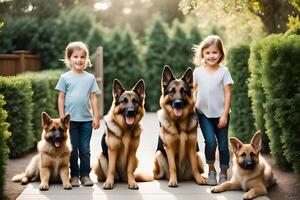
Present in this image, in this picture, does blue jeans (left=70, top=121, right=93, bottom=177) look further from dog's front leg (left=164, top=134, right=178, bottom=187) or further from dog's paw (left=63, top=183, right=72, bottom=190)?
dog's front leg (left=164, top=134, right=178, bottom=187)

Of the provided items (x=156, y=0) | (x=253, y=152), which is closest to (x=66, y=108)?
(x=253, y=152)

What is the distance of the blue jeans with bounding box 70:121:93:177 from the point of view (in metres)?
7.88

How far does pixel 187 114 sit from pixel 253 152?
1083 mm

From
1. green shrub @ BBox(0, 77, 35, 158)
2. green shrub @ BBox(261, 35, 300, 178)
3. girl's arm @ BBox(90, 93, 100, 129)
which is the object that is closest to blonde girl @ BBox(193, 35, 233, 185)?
green shrub @ BBox(261, 35, 300, 178)

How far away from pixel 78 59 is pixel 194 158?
6.98ft

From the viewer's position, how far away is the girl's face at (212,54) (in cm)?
773

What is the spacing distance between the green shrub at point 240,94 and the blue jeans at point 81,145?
4509 millimetres

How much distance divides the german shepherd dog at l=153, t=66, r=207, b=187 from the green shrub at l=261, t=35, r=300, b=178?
1218mm

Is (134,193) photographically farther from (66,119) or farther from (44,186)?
(66,119)

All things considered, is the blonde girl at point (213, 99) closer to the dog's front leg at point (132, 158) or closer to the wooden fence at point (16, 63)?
the dog's front leg at point (132, 158)

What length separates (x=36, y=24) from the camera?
23875 mm

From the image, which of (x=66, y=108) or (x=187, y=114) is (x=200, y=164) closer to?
(x=187, y=114)

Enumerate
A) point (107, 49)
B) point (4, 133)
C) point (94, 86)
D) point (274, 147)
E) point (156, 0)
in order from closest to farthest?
point (4, 133) < point (94, 86) < point (274, 147) < point (107, 49) < point (156, 0)

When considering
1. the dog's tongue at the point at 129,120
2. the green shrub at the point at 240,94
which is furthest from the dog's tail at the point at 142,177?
the green shrub at the point at 240,94
